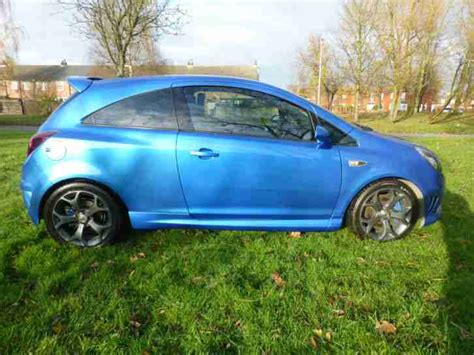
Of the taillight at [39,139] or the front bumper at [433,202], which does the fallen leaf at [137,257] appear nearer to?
the taillight at [39,139]

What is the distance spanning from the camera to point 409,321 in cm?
213

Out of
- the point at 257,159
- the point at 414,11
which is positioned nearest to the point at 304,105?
the point at 257,159

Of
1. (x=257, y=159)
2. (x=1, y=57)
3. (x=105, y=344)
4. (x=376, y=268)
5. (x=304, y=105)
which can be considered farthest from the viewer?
(x=1, y=57)

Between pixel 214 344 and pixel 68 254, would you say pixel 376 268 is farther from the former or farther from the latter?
pixel 68 254

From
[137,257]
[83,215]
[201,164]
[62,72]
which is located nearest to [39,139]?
[83,215]

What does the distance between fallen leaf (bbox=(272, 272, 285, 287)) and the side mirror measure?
4.13ft

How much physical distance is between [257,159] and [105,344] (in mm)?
1836

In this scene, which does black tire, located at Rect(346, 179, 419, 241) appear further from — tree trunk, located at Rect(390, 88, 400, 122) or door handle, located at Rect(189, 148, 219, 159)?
tree trunk, located at Rect(390, 88, 400, 122)

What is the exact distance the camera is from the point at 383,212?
3250 millimetres

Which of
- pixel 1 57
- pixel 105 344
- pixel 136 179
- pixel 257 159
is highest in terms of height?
pixel 1 57

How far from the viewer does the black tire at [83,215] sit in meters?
3.01

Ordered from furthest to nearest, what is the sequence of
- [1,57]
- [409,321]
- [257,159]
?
1. [1,57]
2. [257,159]
3. [409,321]

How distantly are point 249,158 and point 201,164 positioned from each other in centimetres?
44

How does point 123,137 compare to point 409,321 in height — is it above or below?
above
